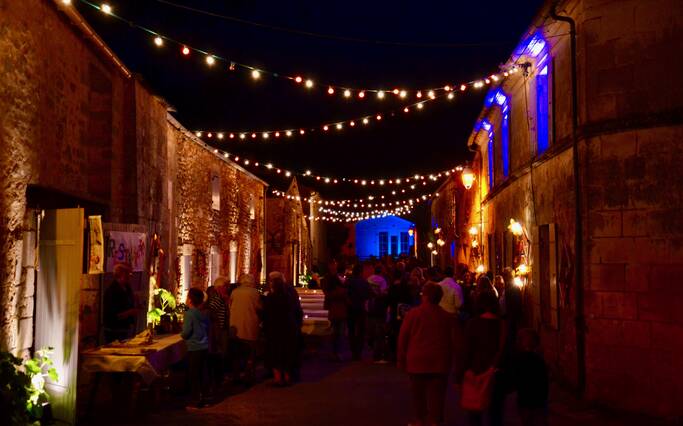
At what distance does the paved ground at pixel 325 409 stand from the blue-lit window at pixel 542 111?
13.6ft

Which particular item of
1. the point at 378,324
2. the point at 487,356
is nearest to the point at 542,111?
the point at 378,324

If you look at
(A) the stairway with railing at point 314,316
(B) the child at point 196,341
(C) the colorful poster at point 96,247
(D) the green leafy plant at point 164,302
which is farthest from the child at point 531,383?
(A) the stairway with railing at point 314,316

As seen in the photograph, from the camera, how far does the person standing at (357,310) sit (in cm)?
1356

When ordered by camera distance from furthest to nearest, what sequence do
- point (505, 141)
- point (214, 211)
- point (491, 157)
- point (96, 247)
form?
point (214, 211) < point (491, 157) < point (505, 141) < point (96, 247)

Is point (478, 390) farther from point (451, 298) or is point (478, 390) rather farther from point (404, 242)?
point (404, 242)

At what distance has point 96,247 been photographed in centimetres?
911

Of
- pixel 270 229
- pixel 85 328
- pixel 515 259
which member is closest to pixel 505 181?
pixel 515 259

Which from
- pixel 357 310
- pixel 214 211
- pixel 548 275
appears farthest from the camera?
pixel 214 211

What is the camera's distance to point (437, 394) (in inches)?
288

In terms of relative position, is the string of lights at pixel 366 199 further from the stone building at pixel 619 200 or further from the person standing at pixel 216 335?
the stone building at pixel 619 200

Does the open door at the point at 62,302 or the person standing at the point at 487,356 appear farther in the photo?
the open door at the point at 62,302

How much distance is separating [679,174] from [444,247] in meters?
25.6

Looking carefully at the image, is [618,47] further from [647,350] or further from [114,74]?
[114,74]

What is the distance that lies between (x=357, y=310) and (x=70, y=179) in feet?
19.5
